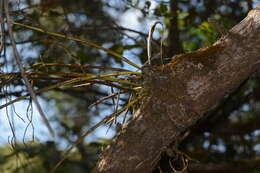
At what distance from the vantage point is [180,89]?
41.1 inches

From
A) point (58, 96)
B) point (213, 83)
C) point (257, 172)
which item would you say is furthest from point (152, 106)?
point (58, 96)

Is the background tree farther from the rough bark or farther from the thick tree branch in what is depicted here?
the rough bark

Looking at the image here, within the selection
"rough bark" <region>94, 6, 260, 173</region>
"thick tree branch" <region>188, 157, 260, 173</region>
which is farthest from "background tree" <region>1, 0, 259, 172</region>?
"rough bark" <region>94, 6, 260, 173</region>

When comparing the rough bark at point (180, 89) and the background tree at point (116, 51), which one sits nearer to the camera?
the rough bark at point (180, 89)

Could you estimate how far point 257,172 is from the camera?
223 centimetres

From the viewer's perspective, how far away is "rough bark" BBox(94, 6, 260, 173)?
1.05 m

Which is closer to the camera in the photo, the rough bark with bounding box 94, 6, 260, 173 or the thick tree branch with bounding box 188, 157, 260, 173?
the rough bark with bounding box 94, 6, 260, 173

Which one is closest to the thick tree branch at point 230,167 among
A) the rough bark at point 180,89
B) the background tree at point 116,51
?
the background tree at point 116,51

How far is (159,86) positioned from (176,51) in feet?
3.91

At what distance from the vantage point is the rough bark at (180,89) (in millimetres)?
1046

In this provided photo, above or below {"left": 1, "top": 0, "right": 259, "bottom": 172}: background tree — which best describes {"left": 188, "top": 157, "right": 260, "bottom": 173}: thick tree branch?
below

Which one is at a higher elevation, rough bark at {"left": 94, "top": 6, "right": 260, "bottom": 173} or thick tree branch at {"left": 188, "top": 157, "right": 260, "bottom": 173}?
rough bark at {"left": 94, "top": 6, "right": 260, "bottom": 173}

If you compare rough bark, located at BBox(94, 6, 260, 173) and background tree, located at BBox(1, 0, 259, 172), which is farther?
background tree, located at BBox(1, 0, 259, 172)

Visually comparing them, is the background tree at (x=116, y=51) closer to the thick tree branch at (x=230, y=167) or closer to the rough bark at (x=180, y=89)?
the thick tree branch at (x=230, y=167)
